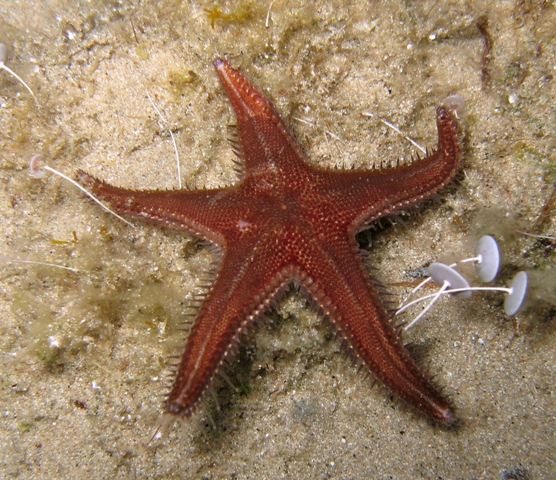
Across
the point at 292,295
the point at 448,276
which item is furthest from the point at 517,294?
the point at 292,295

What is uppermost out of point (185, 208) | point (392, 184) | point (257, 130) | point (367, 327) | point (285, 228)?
point (257, 130)

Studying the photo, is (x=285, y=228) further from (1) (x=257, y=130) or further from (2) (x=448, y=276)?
(2) (x=448, y=276)

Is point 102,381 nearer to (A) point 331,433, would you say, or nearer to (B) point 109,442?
(B) point 109,442

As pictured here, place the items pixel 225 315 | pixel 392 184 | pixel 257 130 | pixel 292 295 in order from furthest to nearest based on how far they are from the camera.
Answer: pixel 292 295 → pixel 257 130 → pixel 392 184 → pixel 225 315

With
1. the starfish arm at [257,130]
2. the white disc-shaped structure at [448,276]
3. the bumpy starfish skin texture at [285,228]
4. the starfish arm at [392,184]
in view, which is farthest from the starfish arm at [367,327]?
the starfish arm at [257,130]

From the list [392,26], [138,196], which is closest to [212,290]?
[138,196]

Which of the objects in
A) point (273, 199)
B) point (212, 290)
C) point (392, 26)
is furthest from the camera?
point (392, 26)

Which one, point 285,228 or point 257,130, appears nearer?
point 285,228
